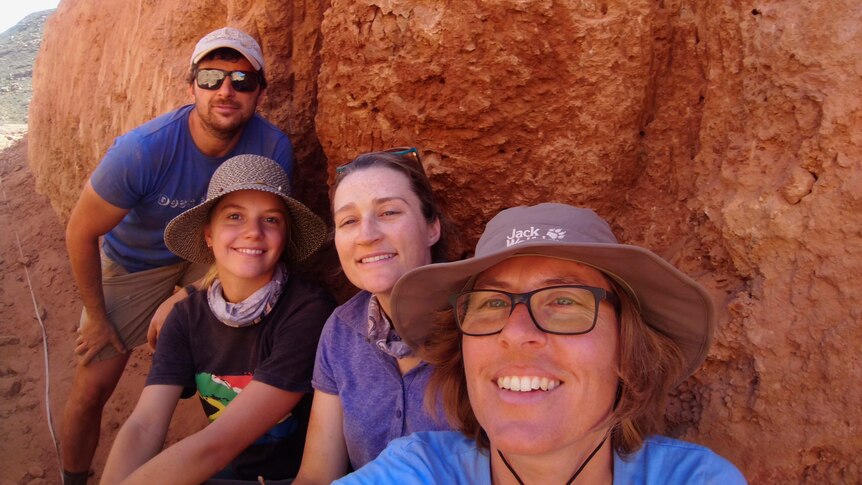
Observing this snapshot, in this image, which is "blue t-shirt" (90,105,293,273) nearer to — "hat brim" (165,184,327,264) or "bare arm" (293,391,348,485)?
"hat brim" (165,184,327,264)

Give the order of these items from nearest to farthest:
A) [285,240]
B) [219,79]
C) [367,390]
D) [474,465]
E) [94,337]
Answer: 1. [474,465]
2. [367,390]
3. [285,240]
4. [219,79]
5. [94,337]

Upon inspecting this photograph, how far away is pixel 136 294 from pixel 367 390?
2.07 m

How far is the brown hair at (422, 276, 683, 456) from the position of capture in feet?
4.82

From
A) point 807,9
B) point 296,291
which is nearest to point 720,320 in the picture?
point 807,9

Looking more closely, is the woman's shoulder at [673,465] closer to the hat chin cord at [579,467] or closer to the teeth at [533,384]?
the hat chin cord at [579,467]

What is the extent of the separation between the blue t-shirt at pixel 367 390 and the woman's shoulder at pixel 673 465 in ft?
1.99

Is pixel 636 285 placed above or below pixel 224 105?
below

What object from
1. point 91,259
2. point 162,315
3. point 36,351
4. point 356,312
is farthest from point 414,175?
point 36,351

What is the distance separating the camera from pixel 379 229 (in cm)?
212

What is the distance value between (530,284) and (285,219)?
1478 millimetres

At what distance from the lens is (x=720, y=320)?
1922 mm

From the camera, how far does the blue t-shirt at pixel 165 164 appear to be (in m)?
3.04

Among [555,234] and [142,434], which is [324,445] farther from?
[555,234]

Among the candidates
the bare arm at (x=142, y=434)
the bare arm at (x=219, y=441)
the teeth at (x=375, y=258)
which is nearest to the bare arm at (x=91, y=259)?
the bare arm at (x=142, y=434)
